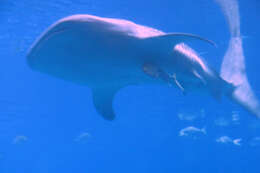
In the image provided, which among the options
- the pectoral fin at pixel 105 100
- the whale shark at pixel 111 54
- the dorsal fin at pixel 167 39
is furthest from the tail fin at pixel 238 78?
the dorsal fin at pixel 167 39

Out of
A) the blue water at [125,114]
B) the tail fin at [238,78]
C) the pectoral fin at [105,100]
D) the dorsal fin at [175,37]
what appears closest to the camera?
the dorsal fin at [175,37]

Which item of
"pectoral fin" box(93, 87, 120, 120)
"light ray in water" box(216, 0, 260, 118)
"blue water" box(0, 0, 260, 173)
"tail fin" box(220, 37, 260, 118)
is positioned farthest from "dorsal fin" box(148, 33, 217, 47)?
"blue water" box(0, 0, 260, 173)

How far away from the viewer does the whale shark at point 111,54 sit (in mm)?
2992

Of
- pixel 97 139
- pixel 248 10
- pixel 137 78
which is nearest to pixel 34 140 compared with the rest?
pixel 97 139

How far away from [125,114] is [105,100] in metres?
20.0

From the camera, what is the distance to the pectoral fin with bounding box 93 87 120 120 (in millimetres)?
4982

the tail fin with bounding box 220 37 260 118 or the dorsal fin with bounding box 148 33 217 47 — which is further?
the tail fin with bounding box 220 37 260 118

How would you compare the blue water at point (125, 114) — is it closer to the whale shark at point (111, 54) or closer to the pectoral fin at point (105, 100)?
the pectoral fin at point (105, 100)

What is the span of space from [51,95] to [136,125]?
12.7m

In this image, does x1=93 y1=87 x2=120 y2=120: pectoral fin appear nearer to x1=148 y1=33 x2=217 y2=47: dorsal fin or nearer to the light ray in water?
x1=148 y1=33 x2=217 y2=47: dorsal fin

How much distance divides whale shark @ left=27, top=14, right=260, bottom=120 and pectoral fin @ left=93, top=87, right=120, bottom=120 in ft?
1.04

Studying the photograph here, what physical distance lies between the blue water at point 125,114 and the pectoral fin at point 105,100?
4.47 meters

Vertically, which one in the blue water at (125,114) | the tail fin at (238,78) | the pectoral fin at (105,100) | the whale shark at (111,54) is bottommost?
the whale shark at (111,54)

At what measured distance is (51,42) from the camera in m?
2.96
